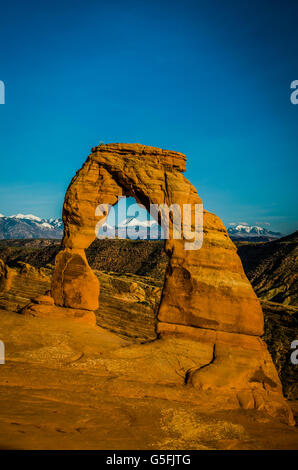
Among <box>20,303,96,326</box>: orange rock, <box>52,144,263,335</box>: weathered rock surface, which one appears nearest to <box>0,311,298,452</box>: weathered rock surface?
<box>52,144,263,335</box>: weathered rock surface

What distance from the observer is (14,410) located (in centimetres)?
647

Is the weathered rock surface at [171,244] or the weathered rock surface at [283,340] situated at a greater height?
the weathered rock surface at [171,244]

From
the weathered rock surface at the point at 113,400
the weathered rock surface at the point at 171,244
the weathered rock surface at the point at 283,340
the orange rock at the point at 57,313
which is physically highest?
the weathered rock surface at the point at 171,244

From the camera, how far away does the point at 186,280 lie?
12.6 m

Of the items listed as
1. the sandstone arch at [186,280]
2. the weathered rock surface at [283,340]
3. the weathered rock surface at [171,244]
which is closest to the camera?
the sandstone arch at [186,280]

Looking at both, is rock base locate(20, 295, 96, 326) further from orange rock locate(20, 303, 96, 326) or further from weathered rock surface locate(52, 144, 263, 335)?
weathered rock surface locate(52, 144, 263, 335)

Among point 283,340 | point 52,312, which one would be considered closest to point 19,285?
point 52,312

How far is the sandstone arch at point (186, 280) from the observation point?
10641 mm

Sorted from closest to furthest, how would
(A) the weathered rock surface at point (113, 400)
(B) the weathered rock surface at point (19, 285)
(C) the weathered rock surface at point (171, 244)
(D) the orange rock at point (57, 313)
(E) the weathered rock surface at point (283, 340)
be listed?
(A) the weathered rock surface at point (113, 400), (C) the weathered rock surface at point (171, 244), (D) the orange rock at point (57, 313), (E) the weathered rock surface at point (283, 340), (B) the weathered rock surface at point (19, 285)

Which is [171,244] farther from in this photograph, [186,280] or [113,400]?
[113,400]

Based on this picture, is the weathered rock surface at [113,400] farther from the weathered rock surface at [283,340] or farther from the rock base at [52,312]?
the weathered rock surface at [283,340]

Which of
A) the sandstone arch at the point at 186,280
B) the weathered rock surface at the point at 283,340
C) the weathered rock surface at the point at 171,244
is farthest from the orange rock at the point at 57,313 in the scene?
the weathered rock surface at the point at 283,340

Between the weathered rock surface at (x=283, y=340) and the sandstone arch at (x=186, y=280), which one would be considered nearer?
the sandstone arch at (x=186, y=280)
